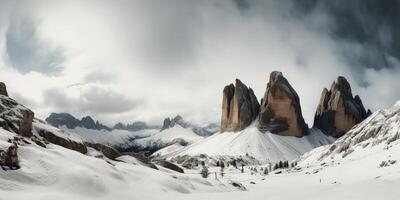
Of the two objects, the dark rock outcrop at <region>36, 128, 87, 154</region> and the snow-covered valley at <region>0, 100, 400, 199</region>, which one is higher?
the dark rock outcrop at <region>36, 128, 87, 154</region>

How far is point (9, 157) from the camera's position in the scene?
137 feet

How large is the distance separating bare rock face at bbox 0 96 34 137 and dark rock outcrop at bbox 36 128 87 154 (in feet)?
18.3

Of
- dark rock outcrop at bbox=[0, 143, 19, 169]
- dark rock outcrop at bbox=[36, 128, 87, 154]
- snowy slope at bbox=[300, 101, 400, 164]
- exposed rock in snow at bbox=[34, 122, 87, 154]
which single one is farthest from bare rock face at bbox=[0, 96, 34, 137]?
snowy slope at bbox=[300, 101, 400, 164]

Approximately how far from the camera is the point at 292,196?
31.1 m

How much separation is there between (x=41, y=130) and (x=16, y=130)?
35.4 ft

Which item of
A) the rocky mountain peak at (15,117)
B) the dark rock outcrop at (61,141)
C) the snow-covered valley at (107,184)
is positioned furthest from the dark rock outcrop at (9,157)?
the dark rock outcrop at (61,141)

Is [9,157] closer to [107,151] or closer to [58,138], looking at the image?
[58,138]

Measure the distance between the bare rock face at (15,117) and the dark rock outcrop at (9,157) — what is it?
19437 millimetres

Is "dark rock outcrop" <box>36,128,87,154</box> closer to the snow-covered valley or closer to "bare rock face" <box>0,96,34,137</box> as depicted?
"bare rock face" <box>0,96,34,137</box>

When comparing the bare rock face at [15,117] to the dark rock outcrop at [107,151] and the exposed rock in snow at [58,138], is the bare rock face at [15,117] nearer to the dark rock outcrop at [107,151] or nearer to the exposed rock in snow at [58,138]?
the exposed rock in snow at [58,138]

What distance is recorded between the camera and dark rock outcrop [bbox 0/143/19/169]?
1607 inches

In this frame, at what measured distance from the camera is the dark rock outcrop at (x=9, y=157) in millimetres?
40812

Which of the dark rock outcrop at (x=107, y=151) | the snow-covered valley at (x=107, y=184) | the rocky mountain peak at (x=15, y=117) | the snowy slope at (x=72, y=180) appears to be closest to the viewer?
the snow-covered valley at (x=107, y=184)

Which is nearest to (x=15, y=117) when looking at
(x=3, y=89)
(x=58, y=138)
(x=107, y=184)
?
(x=58, y=138)
